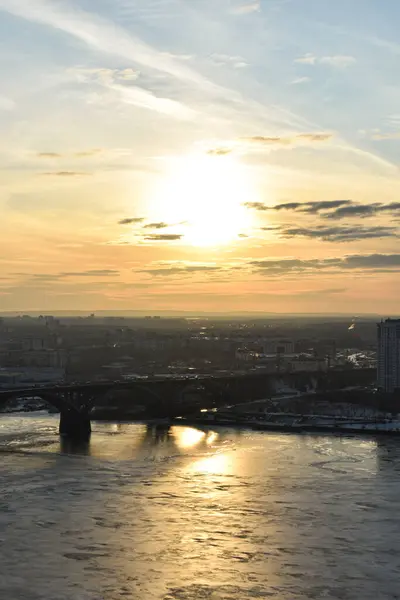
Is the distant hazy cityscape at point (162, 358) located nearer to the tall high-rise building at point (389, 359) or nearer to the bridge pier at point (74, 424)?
the tall high-rise building at point (389, 359)

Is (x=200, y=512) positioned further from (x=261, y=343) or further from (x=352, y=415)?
(x=261, y=343)

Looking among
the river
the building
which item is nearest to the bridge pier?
the river

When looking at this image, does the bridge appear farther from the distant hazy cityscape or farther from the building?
the building

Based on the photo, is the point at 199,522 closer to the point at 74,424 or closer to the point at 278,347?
the point at 74,424

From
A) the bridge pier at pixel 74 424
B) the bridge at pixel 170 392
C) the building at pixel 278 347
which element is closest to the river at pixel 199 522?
the bridge pier at pixel 74 424

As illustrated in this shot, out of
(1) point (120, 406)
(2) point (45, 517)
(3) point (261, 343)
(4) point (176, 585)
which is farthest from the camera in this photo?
(3) point (261, 343)

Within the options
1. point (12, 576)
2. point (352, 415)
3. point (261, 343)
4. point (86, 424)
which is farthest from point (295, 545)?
point (261, 343)

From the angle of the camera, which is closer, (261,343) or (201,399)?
(201,399)
